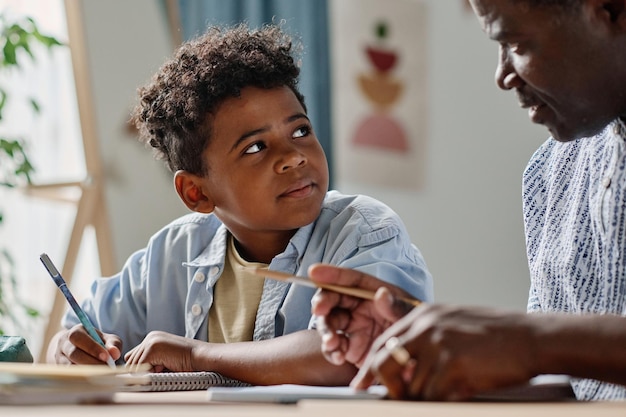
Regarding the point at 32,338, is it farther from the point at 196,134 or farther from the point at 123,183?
the point at 196,134

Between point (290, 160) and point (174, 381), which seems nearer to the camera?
point (174, 381)

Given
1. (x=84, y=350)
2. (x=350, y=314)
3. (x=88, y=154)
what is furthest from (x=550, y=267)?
(x=88, y=154)

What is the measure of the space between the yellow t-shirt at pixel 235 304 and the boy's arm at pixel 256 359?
11cm

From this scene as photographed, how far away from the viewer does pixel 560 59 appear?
3.46 ft

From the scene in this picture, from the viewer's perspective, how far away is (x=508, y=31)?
Answer: 3.49 feet

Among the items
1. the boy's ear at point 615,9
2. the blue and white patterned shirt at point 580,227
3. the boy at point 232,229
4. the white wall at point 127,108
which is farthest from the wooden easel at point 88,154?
the boy's ear at point 615,9

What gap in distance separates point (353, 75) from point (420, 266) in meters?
2.22

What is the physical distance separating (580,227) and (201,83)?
0.82 metres

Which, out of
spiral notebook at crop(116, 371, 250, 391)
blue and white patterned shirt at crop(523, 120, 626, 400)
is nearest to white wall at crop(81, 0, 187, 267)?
spiral notebook at crop(116, 371, 250, 391)

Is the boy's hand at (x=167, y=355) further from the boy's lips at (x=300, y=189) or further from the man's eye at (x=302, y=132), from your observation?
the man's eye at (x=302, y=132)

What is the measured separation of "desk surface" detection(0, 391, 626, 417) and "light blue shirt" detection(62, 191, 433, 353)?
0.63m

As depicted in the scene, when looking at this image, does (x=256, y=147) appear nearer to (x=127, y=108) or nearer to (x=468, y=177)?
(x=127, y=108)

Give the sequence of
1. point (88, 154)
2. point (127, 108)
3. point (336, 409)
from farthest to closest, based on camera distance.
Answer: point (127, 108)
point (88, 154)
point (336, 409)

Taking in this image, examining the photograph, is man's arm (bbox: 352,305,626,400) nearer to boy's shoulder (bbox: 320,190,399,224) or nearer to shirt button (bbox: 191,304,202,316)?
boy's shoulder (bbox: 320,190,399,224)
